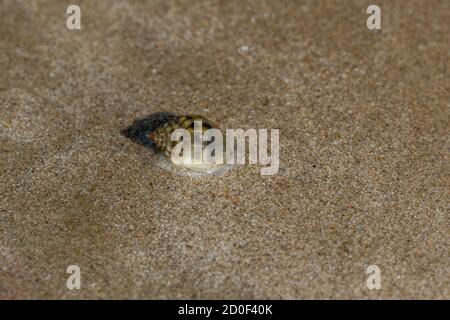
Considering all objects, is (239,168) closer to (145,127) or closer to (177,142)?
(177,142)

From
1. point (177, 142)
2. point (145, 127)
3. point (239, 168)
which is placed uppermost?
point (145, 127)

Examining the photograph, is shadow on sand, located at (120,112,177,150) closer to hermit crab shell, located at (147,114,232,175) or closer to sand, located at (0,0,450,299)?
sand, located at (0,0,450,299)

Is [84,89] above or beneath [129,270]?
above

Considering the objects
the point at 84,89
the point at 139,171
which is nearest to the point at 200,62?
the point at 84,89

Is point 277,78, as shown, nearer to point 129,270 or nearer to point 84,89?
point 84,89

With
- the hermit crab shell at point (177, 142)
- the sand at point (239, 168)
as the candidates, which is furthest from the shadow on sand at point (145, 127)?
the hermit crab shell at point (177, 142)

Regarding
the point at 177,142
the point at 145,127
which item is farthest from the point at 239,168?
the point at 145,127

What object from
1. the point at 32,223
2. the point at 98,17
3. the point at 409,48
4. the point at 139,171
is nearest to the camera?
the point at 32,223
